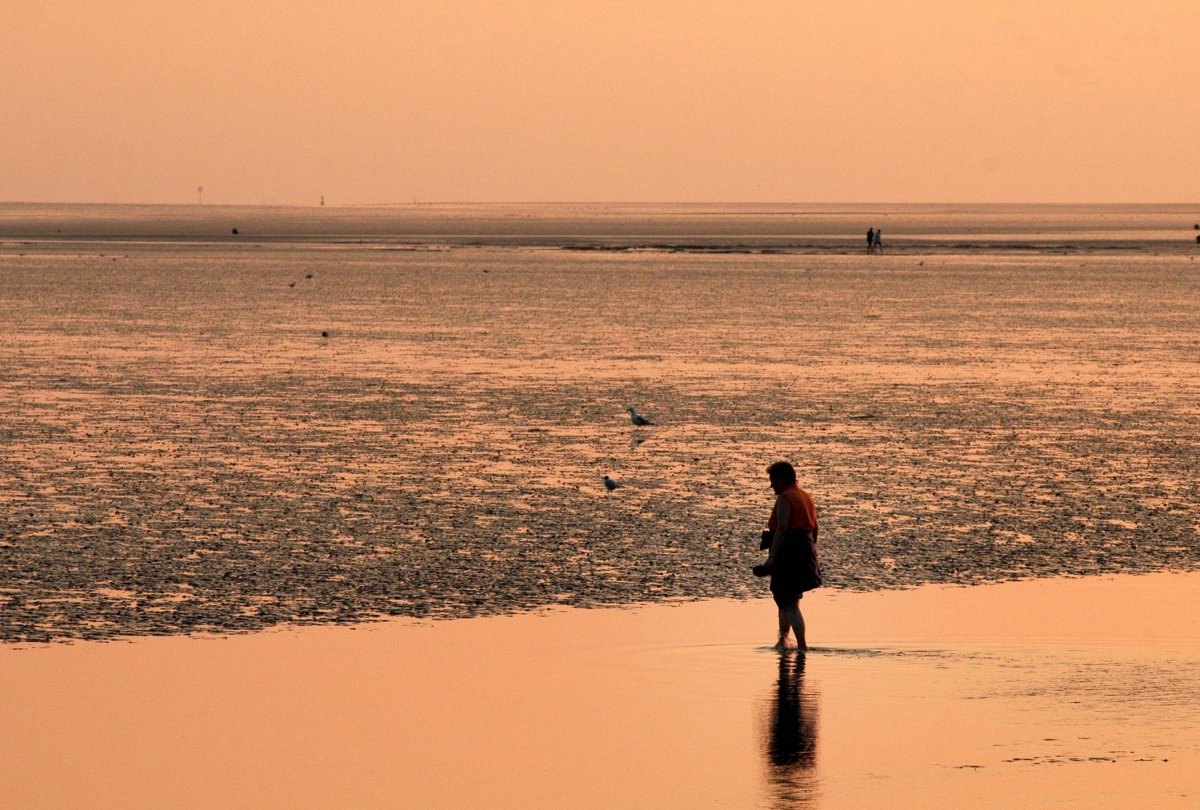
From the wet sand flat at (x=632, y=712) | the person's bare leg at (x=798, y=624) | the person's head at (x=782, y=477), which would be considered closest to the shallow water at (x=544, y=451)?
the wet sand flat at (x=632, y=712)

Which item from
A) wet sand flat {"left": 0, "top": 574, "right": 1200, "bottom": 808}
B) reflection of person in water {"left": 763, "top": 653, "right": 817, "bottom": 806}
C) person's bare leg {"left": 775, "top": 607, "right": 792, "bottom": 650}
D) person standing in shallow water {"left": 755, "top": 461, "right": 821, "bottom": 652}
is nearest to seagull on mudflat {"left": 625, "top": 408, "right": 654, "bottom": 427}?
wet sand flat {"left": 0, "top": 574, "right": 1200, "bottom": 808}

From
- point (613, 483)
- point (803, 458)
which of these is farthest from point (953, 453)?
point (613, 483)

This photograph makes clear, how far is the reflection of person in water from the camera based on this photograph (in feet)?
32.2

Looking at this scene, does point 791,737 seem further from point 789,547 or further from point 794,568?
point 789,547

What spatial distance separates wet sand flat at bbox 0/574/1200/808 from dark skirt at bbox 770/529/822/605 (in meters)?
0.42

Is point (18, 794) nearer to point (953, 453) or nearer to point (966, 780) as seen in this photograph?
point (966, 780)

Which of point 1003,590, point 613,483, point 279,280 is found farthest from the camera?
point 279,280

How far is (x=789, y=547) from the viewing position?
1330 centimetres

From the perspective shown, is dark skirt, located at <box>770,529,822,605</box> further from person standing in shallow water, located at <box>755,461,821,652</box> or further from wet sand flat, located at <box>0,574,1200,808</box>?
wet sand flat, located at <box>0,574,1200,808</box>

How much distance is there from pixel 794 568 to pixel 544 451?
32.6 ft

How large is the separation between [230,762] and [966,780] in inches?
149

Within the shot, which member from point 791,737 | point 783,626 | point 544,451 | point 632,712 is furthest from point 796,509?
point 544,451

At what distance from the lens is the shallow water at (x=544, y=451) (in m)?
15.4

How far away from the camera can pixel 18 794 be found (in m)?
9.66
